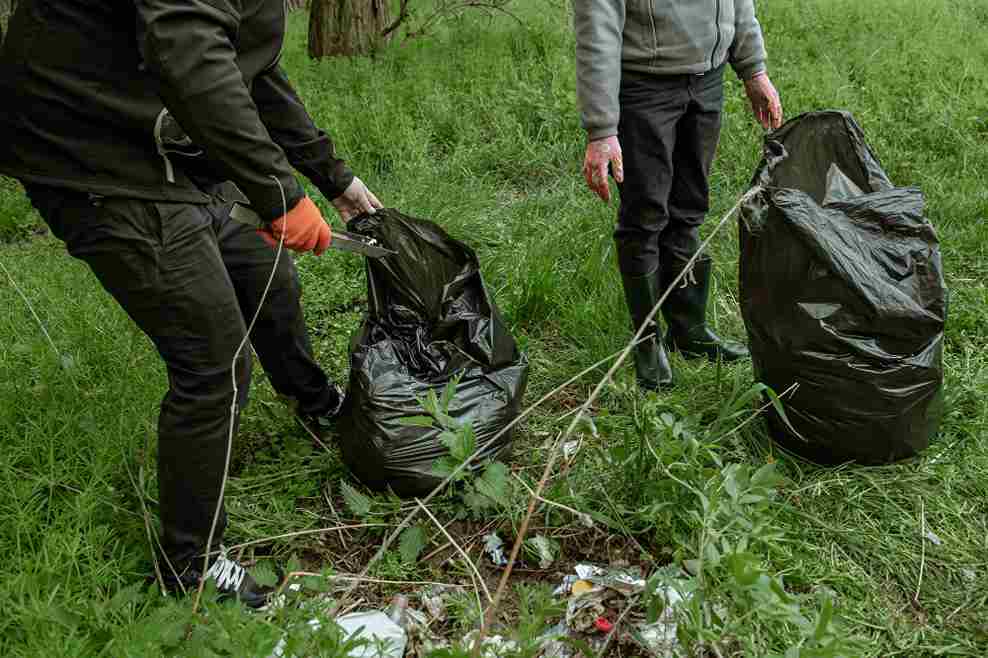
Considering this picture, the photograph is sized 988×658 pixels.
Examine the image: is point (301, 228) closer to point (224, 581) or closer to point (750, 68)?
point (224, 581)

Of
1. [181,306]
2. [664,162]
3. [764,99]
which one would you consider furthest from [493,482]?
[764,99]

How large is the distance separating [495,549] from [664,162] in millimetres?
1342

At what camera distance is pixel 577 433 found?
8.93ft

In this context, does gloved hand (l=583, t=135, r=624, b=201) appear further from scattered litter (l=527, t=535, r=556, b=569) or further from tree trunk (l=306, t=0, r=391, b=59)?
tree trunk (l=306, t=0, r=391, b=59)

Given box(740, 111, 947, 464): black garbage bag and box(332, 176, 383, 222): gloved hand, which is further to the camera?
box(332, 176, 383, 222): gloved hand

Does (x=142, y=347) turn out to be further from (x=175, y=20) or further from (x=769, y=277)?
(x=769, y=277)

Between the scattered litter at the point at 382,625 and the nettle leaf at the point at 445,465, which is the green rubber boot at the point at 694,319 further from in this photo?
the scattered litter at the point at 382,625

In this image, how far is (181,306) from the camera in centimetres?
184

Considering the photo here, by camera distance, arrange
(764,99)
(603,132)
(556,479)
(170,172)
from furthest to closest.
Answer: (764,99) < (603,132) < (556,479) < (170,172)

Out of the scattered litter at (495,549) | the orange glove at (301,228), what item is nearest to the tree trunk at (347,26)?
the orange glove at (301,228)

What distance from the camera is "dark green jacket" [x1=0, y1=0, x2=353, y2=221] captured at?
5.18ft

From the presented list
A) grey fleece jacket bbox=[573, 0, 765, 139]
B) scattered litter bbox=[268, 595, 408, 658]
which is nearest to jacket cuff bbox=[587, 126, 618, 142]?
grey fleece jacket bbox=[573, 0, 765, 139]

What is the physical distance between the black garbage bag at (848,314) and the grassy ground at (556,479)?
6.6 inches

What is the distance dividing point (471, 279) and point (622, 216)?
2.07 ft
